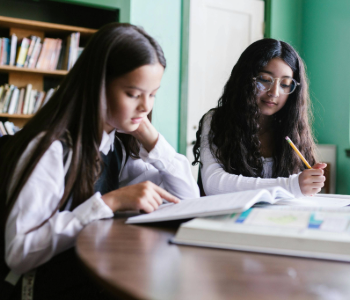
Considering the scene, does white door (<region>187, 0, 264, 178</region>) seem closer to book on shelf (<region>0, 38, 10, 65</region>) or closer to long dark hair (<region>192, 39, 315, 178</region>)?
book on shelf (<region>0, 38, 10, 65</region>)

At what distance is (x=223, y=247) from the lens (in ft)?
1.81

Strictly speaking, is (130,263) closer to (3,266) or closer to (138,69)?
(3,266)

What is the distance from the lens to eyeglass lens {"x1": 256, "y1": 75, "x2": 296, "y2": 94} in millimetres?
1517

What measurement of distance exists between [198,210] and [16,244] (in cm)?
33

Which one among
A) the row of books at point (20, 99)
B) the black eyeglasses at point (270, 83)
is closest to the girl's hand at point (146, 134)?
the black eyeglasses at point (270, 83)

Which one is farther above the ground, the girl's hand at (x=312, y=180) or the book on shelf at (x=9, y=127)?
the book on shelf at (x=9, y=127)

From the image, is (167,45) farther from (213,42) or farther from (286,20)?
(286,20)

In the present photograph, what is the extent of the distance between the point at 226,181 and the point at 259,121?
427mm

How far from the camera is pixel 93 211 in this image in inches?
28.6

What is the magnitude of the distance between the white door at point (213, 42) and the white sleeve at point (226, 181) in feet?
6.05

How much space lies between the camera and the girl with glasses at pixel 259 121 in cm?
148

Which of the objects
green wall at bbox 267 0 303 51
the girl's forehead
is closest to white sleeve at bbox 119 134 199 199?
the girl's forehead

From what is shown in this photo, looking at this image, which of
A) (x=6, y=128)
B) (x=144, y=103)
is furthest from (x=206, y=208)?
(x=6, y=128)

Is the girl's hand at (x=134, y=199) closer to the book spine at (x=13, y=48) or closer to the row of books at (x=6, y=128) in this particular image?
the row of books at (x=6, y=128)
